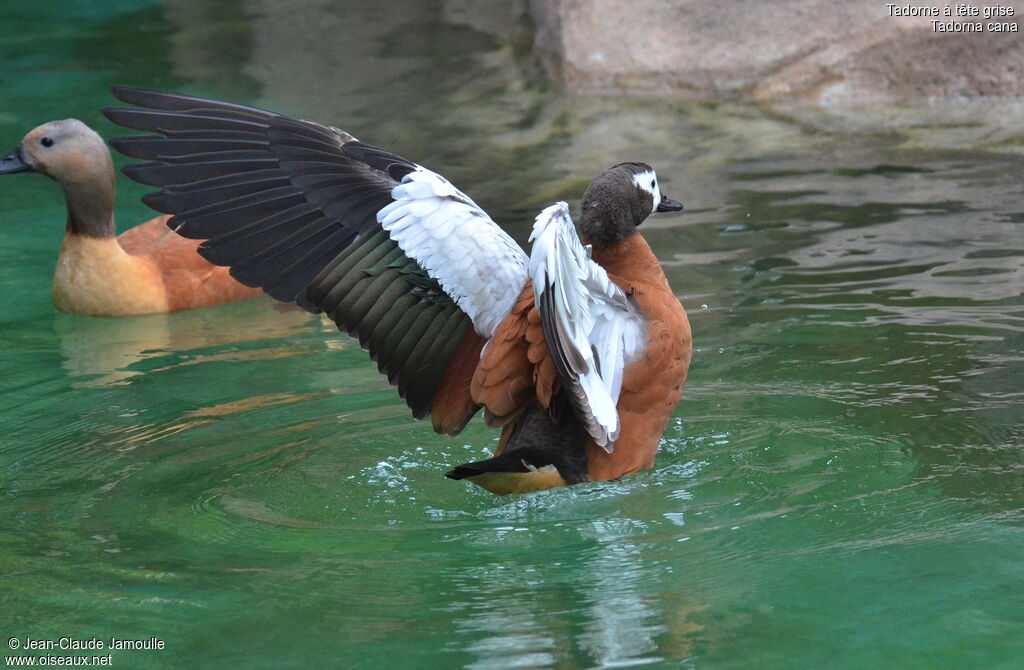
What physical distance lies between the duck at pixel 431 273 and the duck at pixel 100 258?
7.81 ft

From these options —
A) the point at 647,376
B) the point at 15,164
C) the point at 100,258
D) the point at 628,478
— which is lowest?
the point at 628,478

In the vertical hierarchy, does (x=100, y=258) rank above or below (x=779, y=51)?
below

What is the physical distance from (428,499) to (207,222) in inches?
43.9

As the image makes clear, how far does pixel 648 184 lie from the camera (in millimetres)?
4555

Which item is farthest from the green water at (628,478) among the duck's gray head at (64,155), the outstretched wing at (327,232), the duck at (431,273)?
the duck's gray head at (64,155)

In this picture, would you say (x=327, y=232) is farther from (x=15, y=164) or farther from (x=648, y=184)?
(x=15, y=164)

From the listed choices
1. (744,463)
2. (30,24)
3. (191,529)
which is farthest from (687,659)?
(30,24)

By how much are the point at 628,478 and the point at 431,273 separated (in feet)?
3.03

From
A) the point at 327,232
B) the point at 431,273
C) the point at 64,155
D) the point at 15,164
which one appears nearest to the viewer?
the point at 431,273

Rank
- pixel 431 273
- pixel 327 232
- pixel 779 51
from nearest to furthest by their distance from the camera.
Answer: pixel 431 273
pixel 327 232
pixel 779 51

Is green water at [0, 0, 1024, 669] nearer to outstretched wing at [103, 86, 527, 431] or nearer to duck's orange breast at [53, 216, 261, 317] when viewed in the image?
duck's orange breast at [53, 216, 261, 317]

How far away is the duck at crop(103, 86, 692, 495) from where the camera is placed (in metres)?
4.14

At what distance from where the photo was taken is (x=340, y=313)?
432 cm

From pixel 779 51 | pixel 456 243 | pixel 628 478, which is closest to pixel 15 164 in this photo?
pixel 456 243
